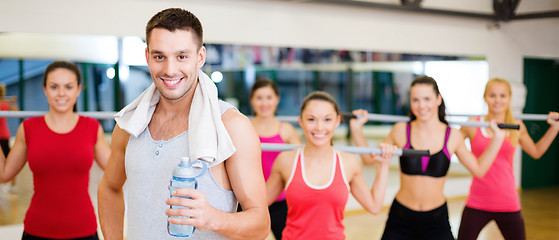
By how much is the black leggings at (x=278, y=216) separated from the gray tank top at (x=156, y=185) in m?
2.28

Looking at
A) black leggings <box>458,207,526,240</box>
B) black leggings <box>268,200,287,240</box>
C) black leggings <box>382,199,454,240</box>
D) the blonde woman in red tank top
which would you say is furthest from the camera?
black leggings <box>268,200,287,240</box>

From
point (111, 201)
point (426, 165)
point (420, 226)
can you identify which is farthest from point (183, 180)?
point (426, 165)

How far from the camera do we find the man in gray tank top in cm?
156

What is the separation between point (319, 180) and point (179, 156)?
1.42m

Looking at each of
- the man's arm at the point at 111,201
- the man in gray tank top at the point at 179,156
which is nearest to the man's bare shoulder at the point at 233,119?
the man in gray tank top at the point at 179,156

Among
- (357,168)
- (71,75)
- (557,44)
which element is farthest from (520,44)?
(71,75)

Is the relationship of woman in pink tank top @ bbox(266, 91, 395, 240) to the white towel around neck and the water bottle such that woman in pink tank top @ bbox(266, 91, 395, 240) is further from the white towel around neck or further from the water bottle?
the water bottle

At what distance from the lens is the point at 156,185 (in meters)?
1.65

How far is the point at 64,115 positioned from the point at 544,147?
3.39 meters

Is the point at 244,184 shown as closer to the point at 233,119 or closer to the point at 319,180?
the point at 233,119

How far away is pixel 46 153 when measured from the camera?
2.97m

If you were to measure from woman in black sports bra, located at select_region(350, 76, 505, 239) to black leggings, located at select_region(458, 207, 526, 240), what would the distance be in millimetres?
333

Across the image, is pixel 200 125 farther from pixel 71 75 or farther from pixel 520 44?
pixel 520 44

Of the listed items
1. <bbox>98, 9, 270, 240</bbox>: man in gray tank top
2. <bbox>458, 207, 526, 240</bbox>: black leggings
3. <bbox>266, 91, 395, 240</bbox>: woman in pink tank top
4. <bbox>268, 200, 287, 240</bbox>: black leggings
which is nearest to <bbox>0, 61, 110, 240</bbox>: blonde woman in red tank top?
<bbox>266, 91, 395, 240</bbox>: woman in pink tank top
